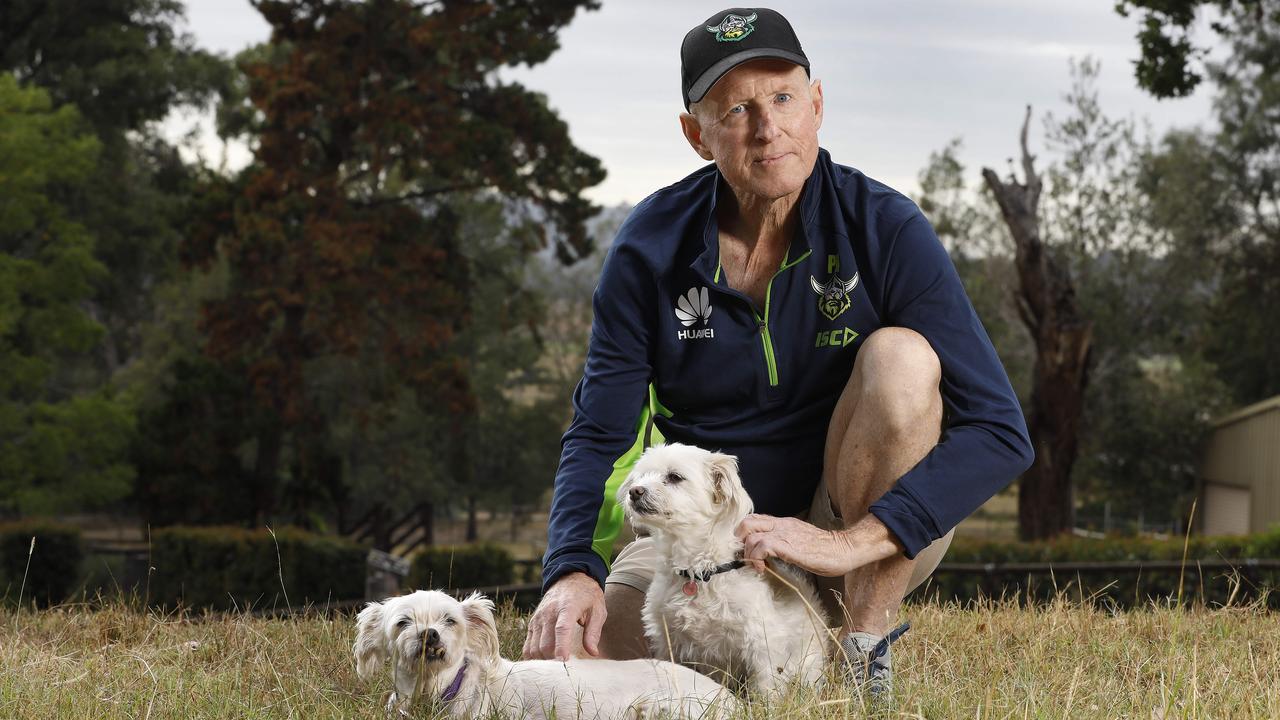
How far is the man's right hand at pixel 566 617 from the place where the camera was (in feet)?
11.6

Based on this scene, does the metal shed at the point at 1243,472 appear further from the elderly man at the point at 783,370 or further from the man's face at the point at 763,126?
the man's face at the point at 763,126

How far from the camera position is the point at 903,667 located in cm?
404

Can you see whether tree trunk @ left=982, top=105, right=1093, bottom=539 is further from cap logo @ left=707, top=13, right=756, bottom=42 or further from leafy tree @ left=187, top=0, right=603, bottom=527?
cap logo @ left=707, top=13, right=756, bottom=42

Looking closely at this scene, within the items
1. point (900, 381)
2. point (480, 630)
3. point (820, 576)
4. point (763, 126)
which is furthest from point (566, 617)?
point (763, 126)

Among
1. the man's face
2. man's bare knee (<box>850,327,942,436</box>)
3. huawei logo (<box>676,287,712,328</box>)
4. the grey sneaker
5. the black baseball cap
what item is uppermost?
the black baseball cap

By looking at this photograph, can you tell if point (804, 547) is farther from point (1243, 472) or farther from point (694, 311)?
point (1243, 472)

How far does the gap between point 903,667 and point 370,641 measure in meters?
1.72

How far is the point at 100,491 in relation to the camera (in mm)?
25125

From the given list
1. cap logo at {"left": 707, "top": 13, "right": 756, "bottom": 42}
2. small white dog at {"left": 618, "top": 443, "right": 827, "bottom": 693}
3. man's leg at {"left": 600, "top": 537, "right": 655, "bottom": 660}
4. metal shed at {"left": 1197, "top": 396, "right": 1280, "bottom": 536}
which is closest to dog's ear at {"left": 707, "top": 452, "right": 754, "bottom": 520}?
small white dog at {"left": 618, "top": 443, "right": 827, "bottom": 693}

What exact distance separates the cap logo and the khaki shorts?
1370 millimetres

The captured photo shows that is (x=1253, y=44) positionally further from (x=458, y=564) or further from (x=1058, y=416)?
(x=458, y=564)

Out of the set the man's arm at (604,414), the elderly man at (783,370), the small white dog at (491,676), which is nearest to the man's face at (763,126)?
the elderly man at (783,370)

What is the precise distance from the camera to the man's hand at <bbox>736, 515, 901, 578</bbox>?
3.34m

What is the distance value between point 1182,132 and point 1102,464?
1149cm
